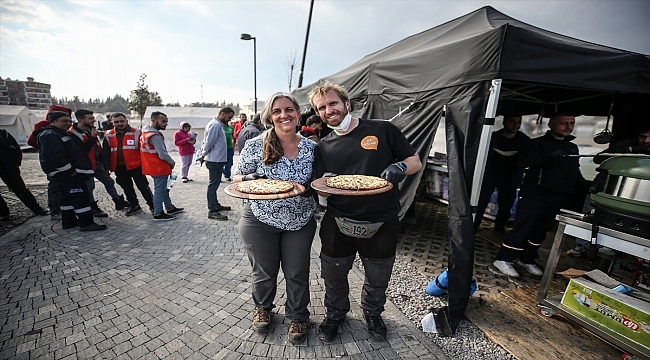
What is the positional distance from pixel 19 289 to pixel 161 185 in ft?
7.66

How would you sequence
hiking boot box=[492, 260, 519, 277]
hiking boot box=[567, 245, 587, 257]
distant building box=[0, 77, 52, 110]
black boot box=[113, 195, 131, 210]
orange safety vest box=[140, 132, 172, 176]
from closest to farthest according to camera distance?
1. hiking boot box=[492, 260, 519, 277]
2. hiking boot box=[567, 245, 587, 257]
3. orange safety vest box=[140, 132, 172, 176]
4. black boot box=[113, 195, 131, 210]
5. distant building box=[0, 77, 52, 110]

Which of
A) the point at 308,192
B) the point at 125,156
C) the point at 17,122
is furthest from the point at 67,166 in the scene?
the point at 17,122

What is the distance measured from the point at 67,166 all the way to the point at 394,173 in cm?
501

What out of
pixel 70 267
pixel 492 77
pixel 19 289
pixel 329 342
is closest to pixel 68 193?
pixel 70 267

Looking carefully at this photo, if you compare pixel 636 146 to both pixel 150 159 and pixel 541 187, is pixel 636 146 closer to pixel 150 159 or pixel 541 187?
pixel 541 187

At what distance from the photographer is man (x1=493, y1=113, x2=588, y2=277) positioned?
3.07m

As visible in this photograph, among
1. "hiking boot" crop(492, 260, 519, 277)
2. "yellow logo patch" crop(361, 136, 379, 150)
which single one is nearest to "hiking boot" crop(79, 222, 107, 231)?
"yellow logo patch" crop(361, 136, 379, 150)

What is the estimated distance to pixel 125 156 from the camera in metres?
4.98

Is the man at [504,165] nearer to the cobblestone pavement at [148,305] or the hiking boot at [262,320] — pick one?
the cobblestone pavement at [148,305]

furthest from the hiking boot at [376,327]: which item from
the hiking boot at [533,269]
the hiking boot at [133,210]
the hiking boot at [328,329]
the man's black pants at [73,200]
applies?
the hiking boot at [133,210]

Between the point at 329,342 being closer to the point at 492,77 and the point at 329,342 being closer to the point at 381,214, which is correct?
the point at 381,214

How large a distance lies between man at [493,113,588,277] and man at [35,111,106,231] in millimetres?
6227

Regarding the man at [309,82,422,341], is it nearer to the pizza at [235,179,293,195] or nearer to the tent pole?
the pizza at [235,179,293,195]

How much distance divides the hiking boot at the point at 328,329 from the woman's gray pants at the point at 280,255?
184 mm
